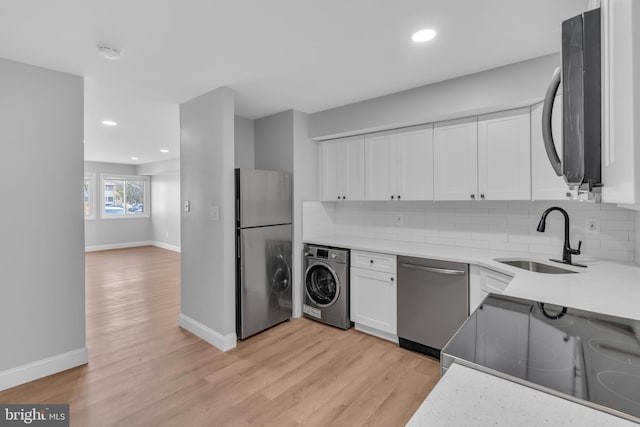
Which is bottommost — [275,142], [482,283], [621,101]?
[482,283]

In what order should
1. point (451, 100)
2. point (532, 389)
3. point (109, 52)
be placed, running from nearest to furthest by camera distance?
point (532, 389) < point (109, 52) < point (451, 100)

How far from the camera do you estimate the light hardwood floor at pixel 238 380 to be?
194 centimetres

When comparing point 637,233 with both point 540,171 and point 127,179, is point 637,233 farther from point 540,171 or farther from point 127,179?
point 127,179

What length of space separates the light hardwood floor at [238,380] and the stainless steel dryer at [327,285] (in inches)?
5.5

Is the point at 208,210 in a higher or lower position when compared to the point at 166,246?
higher

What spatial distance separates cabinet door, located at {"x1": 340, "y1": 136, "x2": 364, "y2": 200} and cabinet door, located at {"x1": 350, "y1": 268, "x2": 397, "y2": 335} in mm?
916

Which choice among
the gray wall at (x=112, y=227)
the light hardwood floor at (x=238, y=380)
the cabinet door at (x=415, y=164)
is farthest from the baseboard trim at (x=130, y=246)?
the cabinet door at (x=415, y=164)

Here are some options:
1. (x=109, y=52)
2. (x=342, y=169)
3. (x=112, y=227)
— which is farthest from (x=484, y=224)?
(x=112, y=227)

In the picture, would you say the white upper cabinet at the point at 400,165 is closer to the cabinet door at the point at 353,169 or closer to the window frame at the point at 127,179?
the cabinet door at the point at 353,169

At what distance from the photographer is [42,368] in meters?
2.35

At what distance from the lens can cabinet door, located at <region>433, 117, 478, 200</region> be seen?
2705 millimetres

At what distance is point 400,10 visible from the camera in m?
1.72

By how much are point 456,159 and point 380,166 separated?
793 mm

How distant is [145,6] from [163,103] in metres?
1.84
